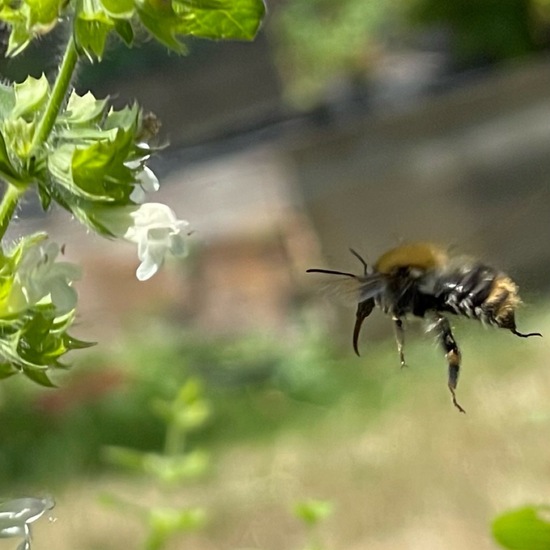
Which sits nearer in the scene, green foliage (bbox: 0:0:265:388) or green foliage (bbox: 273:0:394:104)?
green foliage (bbox: 0:0:265:388)

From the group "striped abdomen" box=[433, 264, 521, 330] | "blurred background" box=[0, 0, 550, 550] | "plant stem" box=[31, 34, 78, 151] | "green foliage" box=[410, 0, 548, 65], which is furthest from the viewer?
"green foliage" box=[410, 0, 548, 65]

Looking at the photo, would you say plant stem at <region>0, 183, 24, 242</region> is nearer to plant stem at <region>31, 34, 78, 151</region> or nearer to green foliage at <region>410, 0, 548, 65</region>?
plant stem at <region>31, 34, 78, 151</region>

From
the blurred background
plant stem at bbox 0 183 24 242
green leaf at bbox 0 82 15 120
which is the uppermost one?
green leaf at bbox 0 82 15 120

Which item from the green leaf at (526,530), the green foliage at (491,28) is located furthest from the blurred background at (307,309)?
the green leaf at (526,530)

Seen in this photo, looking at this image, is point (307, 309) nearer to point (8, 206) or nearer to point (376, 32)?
point (376, 32)

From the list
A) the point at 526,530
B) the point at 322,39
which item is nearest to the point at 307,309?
the point at 322,39

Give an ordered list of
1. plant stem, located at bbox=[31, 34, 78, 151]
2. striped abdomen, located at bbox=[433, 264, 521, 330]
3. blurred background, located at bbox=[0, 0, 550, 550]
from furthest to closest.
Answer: blurred background, located at bbox=[0, 0, 550, 550], striped abdomen, located at bbox=[433, 264, 521, 330], plant stem, located at bbox=[31, 34, 78, 151]

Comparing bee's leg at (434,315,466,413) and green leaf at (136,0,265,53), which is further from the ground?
green leaf at (136,0,265,53)

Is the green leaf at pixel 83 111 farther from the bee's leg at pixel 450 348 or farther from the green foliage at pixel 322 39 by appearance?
the green foliage at pixel 322 39

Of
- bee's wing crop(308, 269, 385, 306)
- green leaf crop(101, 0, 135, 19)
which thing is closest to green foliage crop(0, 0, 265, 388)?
green leaf crop(101, 0, 135, 19)
